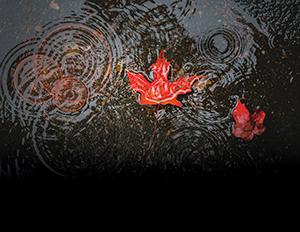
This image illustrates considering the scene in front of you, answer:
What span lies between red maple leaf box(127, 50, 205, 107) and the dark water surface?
0.06ft

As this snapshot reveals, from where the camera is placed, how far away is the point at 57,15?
1087mm

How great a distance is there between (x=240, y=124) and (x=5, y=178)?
66 cm

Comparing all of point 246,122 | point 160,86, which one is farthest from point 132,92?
point 246,122

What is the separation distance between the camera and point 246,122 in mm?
1123

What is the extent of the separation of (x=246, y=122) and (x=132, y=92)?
33 centimetres

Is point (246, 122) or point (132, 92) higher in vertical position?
point (246, 122)

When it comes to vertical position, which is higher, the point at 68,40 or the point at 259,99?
the point at 259,99

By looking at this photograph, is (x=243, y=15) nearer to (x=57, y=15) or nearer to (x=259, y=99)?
(x=259, y=99)

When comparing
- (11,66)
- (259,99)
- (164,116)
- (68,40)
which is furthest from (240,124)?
(11,66)

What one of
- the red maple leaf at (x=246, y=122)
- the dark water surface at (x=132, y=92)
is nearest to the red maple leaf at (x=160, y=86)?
the dark water surface at (x=132, y=92)

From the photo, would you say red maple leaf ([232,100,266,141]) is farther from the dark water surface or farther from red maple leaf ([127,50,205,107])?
red maple leaf ([127,50,205,107])

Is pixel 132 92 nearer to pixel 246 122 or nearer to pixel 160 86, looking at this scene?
pixel 160 86

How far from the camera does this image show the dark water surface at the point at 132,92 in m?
1.07

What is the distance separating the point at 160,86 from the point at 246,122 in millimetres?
268
